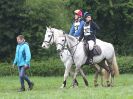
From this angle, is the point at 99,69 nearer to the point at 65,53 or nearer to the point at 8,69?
the point at 65,53

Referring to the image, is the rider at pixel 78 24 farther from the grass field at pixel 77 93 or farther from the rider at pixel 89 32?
the grass field at pixel 77 93

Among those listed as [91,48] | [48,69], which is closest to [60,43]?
[91,48]

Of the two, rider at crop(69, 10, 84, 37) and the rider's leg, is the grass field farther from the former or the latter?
rider at crop(69, 10, 84, 37)

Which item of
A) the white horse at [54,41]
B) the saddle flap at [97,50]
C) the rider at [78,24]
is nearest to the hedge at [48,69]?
the rider at [78,24]

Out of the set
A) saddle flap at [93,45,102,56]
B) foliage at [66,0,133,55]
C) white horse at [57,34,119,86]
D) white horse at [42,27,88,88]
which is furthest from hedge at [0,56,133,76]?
white horse at [42,27,88,88]

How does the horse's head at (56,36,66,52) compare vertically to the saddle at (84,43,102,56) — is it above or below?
above

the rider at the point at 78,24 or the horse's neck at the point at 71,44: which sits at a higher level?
the rider at the point at 78,24

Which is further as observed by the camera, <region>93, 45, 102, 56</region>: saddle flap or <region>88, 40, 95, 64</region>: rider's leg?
<region>93, 45, 102, 56</region>: saddle flap

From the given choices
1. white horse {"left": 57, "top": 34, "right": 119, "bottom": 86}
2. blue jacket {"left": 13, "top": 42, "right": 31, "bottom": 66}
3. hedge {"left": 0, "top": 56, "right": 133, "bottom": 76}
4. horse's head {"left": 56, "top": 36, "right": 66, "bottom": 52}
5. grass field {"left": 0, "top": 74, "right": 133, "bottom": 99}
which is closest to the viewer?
grass field {"left": 0, "top": 74, "right": 133, "bottom": 99}

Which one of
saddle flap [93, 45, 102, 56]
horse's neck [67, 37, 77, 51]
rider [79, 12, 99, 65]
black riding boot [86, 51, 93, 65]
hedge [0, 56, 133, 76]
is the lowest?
hedge [0, 56, 133, 76]

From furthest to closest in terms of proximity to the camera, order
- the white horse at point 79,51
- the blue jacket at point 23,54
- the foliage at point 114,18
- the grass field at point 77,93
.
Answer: the foliage at point 114,18 < the white horse at point 79,51 < the blue jacket at point 23,54 < the grass field at point 77,93

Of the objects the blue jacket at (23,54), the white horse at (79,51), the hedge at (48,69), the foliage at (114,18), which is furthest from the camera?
the foliage at (114,18)

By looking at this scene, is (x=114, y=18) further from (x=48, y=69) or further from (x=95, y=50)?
(x=95, y=50)

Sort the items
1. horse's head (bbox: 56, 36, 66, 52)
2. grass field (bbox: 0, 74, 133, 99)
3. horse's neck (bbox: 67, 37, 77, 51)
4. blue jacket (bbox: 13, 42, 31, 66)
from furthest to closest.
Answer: horse's neck (bbox: 67, 37, 77, 51), horse's head (bbox: 56, 36, 66, 52), blue jacket (bbox: 13, 42, 31, 66), grass field (bbox: 0, 74, 133, 99)
